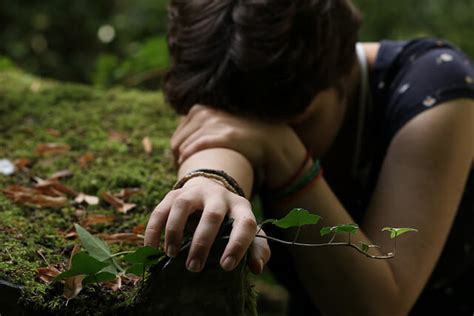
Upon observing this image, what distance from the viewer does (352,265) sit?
1281 mm

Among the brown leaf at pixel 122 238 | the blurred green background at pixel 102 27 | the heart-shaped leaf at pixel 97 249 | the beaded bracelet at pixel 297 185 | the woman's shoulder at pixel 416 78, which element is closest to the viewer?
the heart-shaped leaf at pixel 97 249

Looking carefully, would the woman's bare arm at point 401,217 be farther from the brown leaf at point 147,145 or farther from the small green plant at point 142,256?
the brown leaf at point 147,145

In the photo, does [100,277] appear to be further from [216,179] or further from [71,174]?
[71,174]

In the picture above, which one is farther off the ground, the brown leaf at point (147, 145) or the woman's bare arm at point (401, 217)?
the woman's bare arm at point (401, 217)

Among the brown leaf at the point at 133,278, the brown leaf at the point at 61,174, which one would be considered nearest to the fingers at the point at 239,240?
the brown leaf at the point at 133,278

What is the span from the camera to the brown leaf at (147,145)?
1.82m

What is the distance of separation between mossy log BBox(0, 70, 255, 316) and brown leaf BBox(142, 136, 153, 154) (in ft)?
0.04

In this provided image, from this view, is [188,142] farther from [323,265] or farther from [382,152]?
[382,152]

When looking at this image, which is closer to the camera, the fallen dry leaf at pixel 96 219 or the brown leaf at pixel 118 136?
the fallen dry leaf at pixel 96 219

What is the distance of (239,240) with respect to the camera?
2.82 ft

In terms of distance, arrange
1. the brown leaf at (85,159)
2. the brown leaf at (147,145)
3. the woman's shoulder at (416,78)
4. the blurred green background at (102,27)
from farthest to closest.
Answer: the blurred green background at (102,27), the brown leaf at (147,145), the brown leaf at (85,159), the woman's shoulder at (416,78)

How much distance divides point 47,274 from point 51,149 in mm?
781

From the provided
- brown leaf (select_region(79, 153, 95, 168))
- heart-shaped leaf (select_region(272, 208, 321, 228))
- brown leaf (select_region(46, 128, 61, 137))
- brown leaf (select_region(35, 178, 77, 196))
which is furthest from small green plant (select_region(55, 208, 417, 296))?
brown leaf (select_region(46, 128, 61, 137))

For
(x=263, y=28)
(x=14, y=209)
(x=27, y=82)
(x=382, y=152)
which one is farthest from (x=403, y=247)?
(x=27, y=82)
